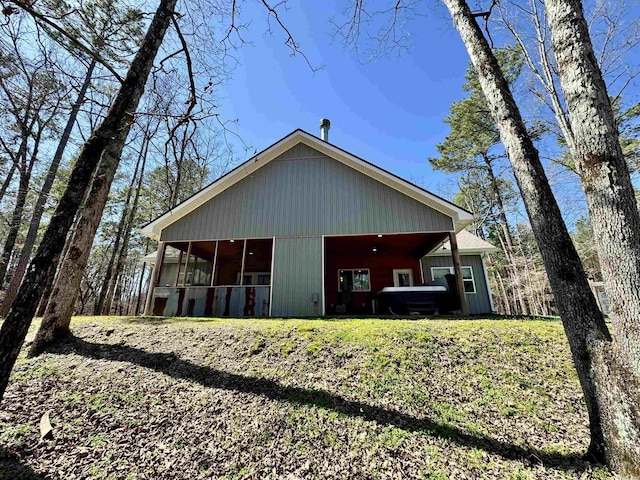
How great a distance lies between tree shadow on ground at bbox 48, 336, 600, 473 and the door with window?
9715mm

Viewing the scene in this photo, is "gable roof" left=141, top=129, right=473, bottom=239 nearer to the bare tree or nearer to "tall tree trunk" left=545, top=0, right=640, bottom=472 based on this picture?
the bare tree

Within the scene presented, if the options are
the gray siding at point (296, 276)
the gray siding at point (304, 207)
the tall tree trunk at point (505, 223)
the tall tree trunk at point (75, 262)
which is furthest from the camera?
the tall tree trunk at point (505, 223)

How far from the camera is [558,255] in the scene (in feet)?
8.87

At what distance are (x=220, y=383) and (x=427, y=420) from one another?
109 inches

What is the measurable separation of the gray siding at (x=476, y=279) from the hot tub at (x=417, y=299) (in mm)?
3619

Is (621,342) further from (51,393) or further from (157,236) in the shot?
(157,236)

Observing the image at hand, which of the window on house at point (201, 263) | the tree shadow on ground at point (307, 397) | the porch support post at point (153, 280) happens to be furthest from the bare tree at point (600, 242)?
the window on house at point (201, 263)

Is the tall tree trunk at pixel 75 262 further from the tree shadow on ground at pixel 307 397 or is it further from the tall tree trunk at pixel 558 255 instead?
the tall tree trunk at pixel 558 255

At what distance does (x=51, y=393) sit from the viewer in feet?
12.2

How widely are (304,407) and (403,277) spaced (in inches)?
406

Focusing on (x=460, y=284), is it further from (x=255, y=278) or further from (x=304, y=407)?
(x=255, y=278)

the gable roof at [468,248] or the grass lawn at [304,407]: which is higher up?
the gable roof at [468,248]

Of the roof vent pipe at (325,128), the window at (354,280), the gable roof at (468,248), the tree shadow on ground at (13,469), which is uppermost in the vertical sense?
the roof vent pipe at (325,128)

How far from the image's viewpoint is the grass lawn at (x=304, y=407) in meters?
2.68
